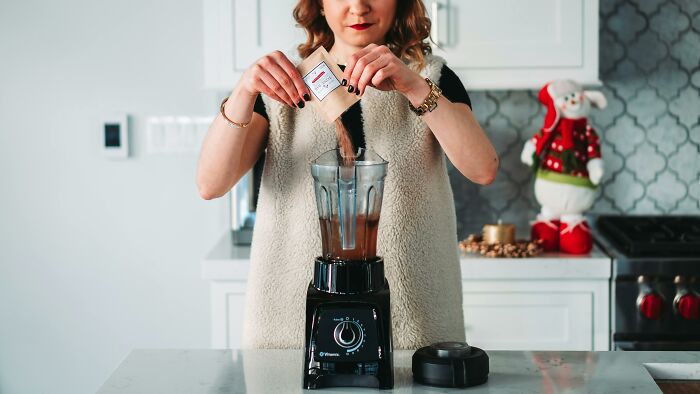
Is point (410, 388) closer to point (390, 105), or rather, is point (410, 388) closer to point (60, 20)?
point (390, 105)

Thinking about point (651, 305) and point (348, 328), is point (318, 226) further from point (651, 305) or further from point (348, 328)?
point (651, 305)

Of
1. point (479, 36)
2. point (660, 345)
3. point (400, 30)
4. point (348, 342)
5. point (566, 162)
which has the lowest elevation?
point (660, 345)

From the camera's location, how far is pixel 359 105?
58.1 inches

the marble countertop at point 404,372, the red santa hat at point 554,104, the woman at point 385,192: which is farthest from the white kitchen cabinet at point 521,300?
the marble countertop at point 404,372

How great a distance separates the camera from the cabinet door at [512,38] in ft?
7.55

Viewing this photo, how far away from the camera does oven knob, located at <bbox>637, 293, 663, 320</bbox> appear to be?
2.12 metres

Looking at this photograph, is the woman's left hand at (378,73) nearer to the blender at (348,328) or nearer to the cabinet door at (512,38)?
the blender at (348,328)

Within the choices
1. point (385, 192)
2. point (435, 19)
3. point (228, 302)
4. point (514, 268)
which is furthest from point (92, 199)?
point (385, 192)

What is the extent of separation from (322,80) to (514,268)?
119 centimetres

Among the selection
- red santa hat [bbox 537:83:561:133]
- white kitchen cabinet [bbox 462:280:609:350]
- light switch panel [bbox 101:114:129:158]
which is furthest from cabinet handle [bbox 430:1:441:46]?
light switch panel [bbox 101:114:129:158]

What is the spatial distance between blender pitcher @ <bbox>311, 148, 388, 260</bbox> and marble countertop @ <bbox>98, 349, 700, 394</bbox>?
0.55 ft

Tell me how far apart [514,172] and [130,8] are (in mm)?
1255

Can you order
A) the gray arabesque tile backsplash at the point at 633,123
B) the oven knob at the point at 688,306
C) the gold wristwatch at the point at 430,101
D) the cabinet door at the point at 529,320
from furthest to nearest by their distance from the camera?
the gray arabesque tile backsplash at the point at 633,123
the cabinet door at the point at 529,320
the oven knob at the point at 688,306
the gold wristwatch at the point at 430,101

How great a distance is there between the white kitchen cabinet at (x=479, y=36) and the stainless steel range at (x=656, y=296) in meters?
0.49
